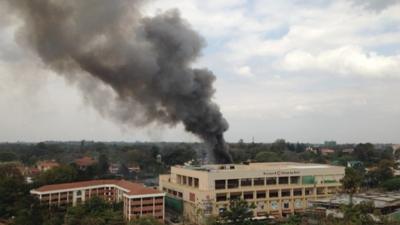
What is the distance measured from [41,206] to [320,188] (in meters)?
22.8

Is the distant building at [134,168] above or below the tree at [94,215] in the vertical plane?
above

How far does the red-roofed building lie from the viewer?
104ft

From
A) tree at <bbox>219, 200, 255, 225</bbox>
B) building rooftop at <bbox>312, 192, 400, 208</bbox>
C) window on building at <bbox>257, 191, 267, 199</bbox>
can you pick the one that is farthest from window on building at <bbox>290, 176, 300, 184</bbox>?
tree at <bbox>219, 200, 255, 225</bbox>

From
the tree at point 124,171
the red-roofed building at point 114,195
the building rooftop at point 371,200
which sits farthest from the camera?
the tree at point 124,171

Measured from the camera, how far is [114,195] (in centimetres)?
3900

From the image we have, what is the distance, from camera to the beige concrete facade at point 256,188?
3312 cm

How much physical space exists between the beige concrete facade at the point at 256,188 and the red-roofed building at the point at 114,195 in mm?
3227

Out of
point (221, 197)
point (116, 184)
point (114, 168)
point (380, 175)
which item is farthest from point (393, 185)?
point (114, 168)

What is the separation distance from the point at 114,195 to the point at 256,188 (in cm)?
1316

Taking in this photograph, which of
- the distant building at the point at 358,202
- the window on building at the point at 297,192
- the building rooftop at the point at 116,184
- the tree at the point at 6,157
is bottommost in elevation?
the distant building at the point at 358,202

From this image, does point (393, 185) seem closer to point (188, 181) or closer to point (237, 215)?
point (188, 181)

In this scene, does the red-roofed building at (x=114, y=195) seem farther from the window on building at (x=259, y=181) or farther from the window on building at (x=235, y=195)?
the window on building at (x=259, y=181)

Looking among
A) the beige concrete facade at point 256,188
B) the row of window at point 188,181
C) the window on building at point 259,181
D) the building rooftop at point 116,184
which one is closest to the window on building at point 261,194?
the beige concrete facade at point 256,188

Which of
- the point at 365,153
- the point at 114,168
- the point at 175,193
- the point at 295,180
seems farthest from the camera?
the point at 365,153
